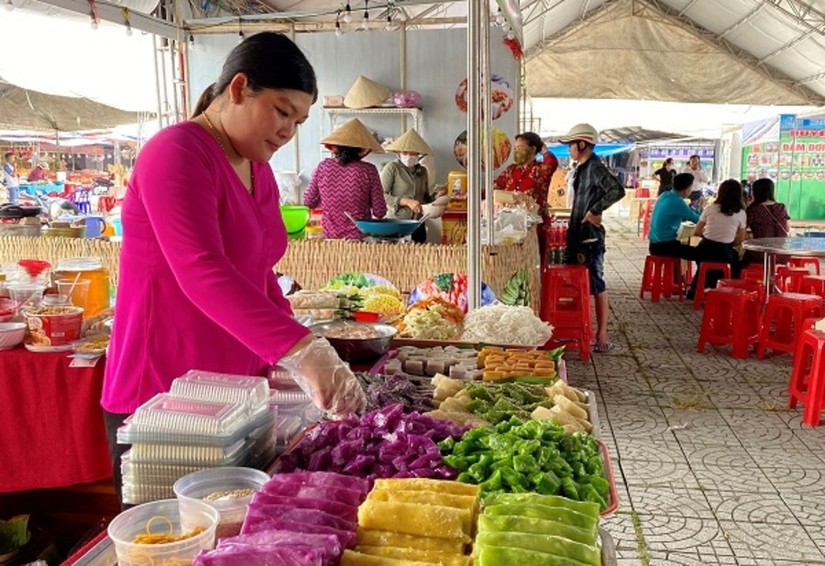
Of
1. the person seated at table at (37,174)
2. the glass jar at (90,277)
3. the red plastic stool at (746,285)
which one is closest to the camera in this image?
the glass jar at (90,277)

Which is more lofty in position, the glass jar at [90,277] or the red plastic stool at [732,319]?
the glass jar at [90,277]

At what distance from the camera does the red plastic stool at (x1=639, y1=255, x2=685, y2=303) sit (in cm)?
885

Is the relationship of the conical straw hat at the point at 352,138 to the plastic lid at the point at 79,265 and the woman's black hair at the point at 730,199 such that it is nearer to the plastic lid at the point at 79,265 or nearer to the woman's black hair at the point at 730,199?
the plastic lid at the point at 79,265

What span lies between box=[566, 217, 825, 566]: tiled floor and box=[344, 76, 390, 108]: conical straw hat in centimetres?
346

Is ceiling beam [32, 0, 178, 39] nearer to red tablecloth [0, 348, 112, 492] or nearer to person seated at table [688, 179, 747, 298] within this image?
red tablecloth [0, 348, 112, 492]

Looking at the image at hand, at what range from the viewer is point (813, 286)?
7.36m

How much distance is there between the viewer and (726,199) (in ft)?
26.0

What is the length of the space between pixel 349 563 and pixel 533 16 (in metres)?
14.9

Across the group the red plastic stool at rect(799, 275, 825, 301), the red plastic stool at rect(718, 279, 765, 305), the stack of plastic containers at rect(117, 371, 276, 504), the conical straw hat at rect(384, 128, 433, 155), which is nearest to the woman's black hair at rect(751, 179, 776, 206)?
the red plastic stool at rect(799, 275, 825, 301)

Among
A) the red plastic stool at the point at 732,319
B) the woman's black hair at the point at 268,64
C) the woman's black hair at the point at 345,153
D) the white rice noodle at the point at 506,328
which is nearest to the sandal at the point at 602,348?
the red plastic stool at the point at 732,319

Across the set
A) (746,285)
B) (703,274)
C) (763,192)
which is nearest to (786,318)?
(746,285)

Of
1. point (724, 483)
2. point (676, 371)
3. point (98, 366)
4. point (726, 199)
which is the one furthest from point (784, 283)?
point (98, 366)

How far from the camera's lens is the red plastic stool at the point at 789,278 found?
299 inches

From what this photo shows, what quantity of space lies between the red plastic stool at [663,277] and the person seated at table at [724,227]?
0.58 m
